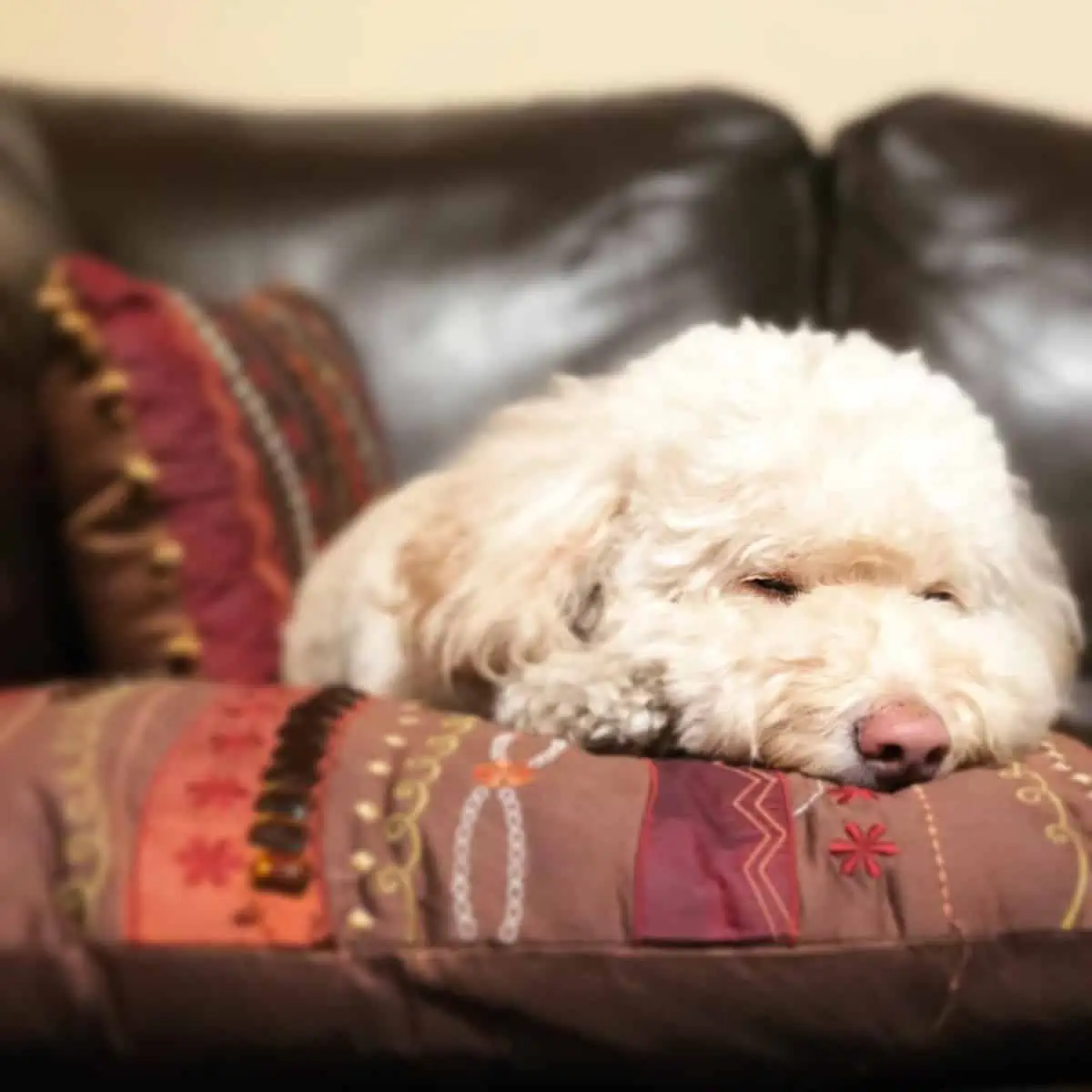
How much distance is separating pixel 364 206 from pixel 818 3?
68 cm

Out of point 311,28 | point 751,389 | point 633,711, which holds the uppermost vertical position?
point 311,28

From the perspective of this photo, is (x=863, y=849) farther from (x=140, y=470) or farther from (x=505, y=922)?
(x=140, y=470)

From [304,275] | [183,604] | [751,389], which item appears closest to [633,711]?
[751,389]

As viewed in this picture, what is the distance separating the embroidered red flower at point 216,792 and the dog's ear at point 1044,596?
622mm

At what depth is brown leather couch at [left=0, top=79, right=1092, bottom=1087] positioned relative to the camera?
1354 mm

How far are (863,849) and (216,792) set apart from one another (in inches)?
13.7

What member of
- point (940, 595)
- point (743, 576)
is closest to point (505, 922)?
point (743, 576)

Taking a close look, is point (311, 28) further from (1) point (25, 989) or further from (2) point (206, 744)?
(1) point (25, 989)

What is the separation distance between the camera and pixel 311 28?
1.59m

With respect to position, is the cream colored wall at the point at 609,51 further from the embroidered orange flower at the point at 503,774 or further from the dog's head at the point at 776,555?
the embroidered orange flower at the point at 503,774

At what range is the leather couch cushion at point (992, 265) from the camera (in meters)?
1.36

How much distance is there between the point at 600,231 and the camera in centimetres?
143

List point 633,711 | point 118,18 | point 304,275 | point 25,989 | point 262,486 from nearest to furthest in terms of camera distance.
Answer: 1. point 25,989
2. point 633,711
3. point 262,486
4. point 304,275
5. point 118,18

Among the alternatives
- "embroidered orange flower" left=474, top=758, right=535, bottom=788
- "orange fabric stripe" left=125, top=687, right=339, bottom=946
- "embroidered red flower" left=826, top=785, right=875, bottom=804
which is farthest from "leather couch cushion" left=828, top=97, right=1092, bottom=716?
"orange fabric stripe" left=125, top=687, right=339, bottom=946
